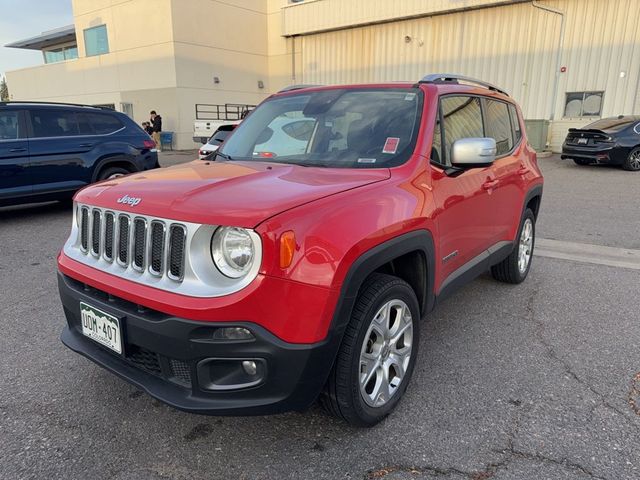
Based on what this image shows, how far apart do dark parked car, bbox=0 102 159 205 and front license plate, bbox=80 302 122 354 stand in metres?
5.89

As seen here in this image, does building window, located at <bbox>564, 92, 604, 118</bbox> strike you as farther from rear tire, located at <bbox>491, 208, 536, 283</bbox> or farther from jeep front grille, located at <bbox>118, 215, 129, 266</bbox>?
jeep front grille, located at <bbox>118, 215, 129, 266</bbox>

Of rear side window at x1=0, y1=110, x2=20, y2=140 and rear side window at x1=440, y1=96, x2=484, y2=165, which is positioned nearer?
rear side window at x1=440, y1=96, x2=484, y2=165

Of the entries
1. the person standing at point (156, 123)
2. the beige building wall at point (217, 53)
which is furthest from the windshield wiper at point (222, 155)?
the beige building wall at point (217, 53)

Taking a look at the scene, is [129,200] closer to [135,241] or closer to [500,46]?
[135,241]

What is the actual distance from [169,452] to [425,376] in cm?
158

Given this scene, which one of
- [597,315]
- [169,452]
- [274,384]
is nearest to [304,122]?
[274,384]

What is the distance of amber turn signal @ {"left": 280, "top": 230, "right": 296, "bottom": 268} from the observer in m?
1.97

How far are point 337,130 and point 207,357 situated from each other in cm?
181

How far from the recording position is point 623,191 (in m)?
10.6

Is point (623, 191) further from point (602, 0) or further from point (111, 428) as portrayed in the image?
point (111, 428)

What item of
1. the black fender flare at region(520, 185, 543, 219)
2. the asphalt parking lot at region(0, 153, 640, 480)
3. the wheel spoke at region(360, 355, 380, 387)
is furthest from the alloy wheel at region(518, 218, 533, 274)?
the wheel spoke at region(360, 355, 380, 387)

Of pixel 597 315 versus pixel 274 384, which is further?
pixel 597 315

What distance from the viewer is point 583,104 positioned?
17406 millimetres

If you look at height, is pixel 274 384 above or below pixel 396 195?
below
